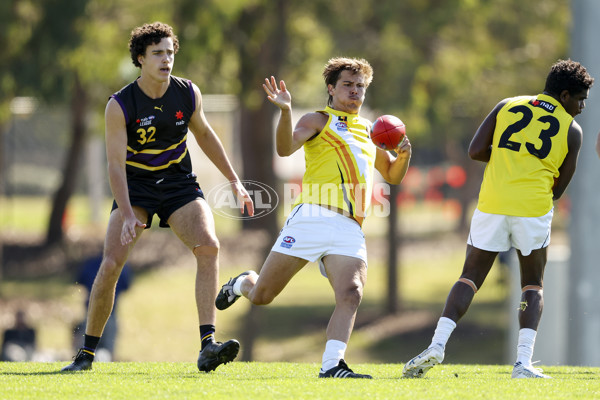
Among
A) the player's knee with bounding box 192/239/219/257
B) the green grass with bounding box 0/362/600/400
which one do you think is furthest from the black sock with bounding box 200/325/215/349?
the player's knee with bounding box 192/239/219/257

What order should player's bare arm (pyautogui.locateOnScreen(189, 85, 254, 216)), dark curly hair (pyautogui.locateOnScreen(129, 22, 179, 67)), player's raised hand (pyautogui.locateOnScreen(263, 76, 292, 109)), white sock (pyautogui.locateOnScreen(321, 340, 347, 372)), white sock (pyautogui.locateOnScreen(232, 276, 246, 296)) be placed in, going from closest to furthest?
white sock (pyautogui.locateOnScreen(321, 340, 347, 372)) → player's raised hand (pyautogui.locateOnScreen(263, 76, 292, 109)) → dark curly hair (pyautogui.locateOnScreen(129, 22, 179, 67)) → player's bare arm (pyautogui.locateOnScreen(189, 85, 254, 216)) → white sock (pyautogui.locateOnScreen(232, 276, 246, 296))

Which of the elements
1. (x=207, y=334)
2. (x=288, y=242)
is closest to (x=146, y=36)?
(x=288, y=242)

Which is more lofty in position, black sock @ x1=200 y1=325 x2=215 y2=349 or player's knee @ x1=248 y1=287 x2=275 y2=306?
player's knee @ x1=248 y1=287 x2=275 y2=306

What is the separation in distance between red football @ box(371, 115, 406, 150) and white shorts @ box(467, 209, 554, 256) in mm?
814

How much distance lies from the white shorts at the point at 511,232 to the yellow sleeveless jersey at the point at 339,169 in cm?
84

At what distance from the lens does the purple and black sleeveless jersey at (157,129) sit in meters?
7.21

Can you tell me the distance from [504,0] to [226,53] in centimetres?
588

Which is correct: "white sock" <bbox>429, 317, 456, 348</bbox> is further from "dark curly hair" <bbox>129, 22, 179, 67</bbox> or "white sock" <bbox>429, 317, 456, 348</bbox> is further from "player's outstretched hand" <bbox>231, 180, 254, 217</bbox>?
"dark curly hair" <bbox>129, 22, 179, 67</bbox>

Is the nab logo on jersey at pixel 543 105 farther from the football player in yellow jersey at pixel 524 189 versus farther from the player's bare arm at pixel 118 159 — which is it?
the player's bare arm at pixel 118 159

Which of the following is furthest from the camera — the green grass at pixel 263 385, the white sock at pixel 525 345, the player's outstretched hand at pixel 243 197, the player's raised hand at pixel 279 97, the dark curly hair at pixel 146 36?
the player's outstretched hand at pixel 243 197

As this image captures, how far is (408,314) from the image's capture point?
20.6 m

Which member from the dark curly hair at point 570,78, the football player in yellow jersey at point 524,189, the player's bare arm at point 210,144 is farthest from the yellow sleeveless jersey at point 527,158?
the player's bare arm at point 210,144

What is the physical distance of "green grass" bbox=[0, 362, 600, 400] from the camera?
6.07 meters

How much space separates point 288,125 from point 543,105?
1.85m
